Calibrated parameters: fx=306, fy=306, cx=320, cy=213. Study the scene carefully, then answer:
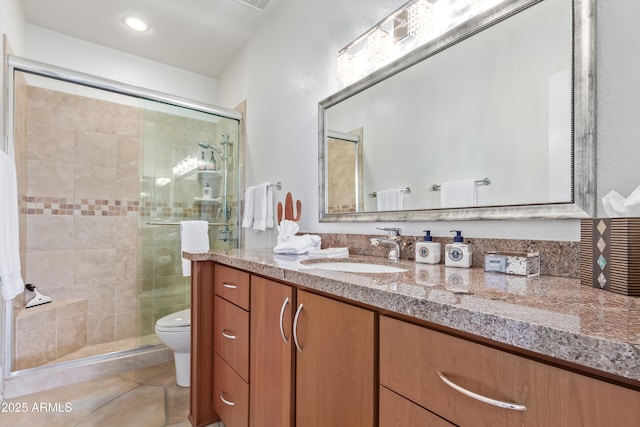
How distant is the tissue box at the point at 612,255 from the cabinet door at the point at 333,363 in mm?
482

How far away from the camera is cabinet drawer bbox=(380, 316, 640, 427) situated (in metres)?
0.37

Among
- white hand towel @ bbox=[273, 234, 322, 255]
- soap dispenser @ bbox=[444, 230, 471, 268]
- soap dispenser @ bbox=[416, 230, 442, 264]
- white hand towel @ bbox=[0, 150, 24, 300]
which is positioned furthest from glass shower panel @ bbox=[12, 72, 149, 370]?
soap dispenser @ bbox=[444, 230, 471, 268]

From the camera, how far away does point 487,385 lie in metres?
0.47

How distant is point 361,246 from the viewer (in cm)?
150

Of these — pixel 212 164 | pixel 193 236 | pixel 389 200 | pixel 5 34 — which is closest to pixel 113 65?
pixel 5 34

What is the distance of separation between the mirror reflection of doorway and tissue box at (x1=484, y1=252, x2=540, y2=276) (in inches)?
28.0

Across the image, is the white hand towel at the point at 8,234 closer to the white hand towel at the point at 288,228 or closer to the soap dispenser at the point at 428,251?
the white hand towel at the point at 288,228

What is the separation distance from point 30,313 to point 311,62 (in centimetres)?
253

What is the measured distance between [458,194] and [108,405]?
7.16 ft

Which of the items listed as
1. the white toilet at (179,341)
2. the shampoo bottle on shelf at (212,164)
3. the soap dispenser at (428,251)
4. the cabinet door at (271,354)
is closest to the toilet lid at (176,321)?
the white toilet at (179,341)

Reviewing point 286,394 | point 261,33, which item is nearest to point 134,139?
point 261,33

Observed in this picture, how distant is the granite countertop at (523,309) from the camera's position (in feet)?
1.15

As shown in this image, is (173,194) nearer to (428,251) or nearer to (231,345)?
(231,345)

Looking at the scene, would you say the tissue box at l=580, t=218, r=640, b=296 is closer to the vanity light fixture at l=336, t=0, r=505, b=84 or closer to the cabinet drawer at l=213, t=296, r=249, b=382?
the vanity light fixture at l=336, t=0, r=505, b=84
